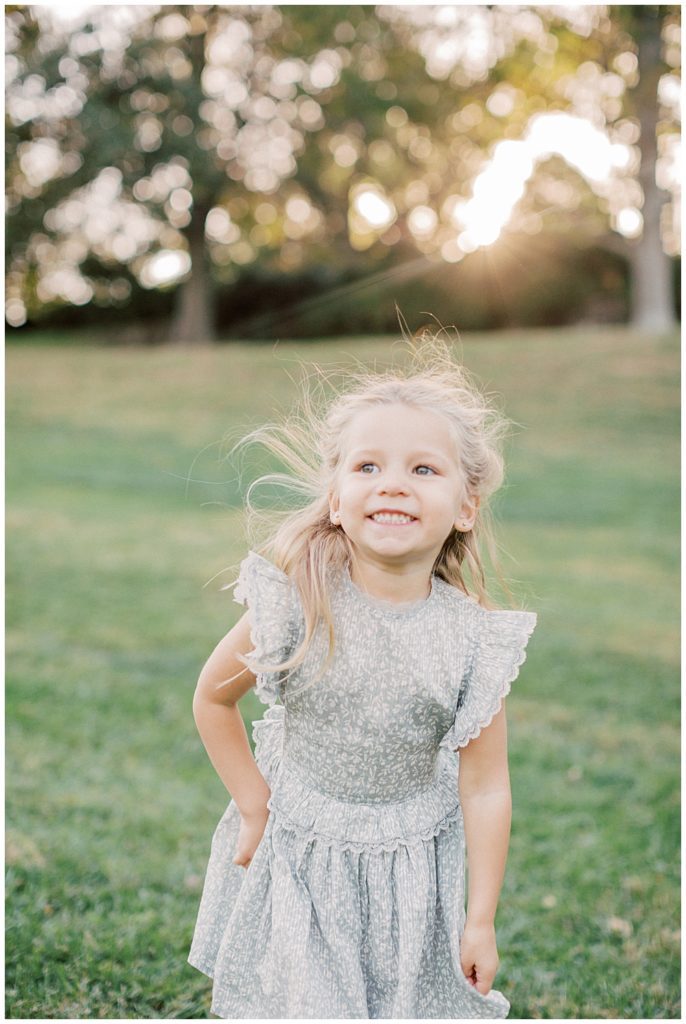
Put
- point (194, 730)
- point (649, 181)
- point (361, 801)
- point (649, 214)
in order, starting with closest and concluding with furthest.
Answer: point (361, 801), point (194, 730), point (649, 181), point (649, 214)

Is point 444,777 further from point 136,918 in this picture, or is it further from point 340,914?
point 136,918

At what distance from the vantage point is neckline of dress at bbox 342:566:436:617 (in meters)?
1.91

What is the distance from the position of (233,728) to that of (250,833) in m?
0.22

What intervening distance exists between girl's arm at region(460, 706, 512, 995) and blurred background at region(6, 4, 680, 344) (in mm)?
17561

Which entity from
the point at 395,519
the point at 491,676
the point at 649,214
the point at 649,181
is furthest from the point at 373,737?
the point at 649,214

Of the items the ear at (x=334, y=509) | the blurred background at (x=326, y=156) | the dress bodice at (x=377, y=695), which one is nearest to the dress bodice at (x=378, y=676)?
the dress bodice at (x=377, y=695)

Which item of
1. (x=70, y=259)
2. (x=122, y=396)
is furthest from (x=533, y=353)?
(x=70, y=259)

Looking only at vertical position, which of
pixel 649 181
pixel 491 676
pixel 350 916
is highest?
pixel 649 181

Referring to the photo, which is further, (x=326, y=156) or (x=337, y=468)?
(x=326, y=156)

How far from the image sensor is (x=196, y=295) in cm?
2198

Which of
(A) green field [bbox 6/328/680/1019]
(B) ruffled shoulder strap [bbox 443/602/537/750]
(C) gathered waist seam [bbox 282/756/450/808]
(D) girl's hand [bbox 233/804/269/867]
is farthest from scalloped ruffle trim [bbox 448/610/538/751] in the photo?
(A) green field [bbox 6/328/680/1019]

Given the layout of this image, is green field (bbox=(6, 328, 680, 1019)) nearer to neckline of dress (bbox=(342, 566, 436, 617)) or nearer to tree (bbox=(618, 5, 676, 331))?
neckline of dress (bbox=(342, 566, 436, 617))

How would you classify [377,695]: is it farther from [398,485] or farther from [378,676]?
[398,485]

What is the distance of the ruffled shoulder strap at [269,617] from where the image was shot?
1.85 m
